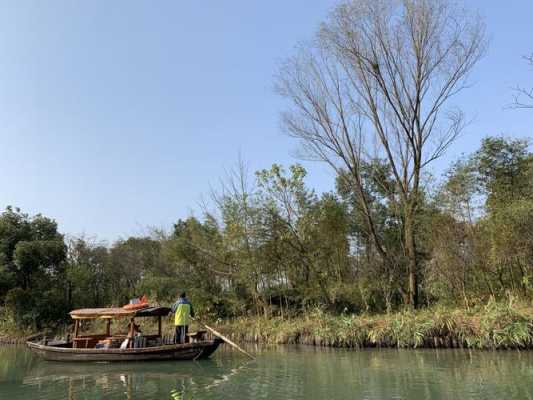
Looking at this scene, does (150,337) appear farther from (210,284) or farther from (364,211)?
(364,211)

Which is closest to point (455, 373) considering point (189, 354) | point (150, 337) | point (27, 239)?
point (189, 354)

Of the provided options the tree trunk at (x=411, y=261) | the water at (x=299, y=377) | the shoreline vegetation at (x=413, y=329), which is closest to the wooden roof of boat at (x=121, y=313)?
the water at (x=299, y=377)

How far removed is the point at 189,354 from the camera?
12.7 metres

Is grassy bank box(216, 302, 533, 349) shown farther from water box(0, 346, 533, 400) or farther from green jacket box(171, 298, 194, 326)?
green jacket box(171, 298, 194, 326)

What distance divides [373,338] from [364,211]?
5.67m

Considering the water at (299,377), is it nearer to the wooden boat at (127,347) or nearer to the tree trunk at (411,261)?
the wooden boat at (127,347)

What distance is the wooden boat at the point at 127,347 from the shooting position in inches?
499

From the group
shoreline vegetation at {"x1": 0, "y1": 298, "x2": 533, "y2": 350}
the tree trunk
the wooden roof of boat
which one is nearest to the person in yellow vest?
the wooden roof of boat

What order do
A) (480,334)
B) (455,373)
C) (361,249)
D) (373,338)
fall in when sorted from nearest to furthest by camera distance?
(455,373) → (480,334) → (373,338) → (361,249)

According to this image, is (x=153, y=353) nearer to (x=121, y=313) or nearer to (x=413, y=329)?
(x=121, y=313)

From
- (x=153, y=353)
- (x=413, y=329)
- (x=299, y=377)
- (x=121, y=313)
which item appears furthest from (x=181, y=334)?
(x=413, y=329)

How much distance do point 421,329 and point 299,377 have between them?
16.7 feet

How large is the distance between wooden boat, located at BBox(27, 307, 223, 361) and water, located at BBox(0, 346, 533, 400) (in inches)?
10.2

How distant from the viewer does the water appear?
7898 millimetres
